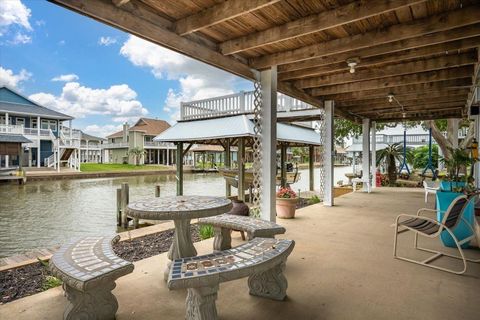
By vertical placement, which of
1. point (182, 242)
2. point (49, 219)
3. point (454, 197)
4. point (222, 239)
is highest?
point (454, 197)

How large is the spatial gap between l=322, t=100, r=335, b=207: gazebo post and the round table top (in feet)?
16.2

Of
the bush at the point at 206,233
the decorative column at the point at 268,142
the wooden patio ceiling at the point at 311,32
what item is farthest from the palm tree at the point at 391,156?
the bush at the point at 206,233

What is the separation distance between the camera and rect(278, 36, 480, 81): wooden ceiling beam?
385cm

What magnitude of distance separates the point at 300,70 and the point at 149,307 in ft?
14.4

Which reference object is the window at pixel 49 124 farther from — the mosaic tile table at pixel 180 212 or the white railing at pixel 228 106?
the mosaic tile table at pixel 180 212

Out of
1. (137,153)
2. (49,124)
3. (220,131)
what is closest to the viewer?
(220,131)

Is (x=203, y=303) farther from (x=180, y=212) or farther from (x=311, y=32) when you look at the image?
(x=311, y=32)

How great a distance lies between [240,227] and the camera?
118 inches

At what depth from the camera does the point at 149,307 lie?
2287mm

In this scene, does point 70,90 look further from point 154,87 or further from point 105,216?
point 105,216

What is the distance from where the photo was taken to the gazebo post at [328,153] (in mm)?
7230

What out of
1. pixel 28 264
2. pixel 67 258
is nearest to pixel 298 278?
pixel 67 258

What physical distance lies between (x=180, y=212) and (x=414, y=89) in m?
6.09

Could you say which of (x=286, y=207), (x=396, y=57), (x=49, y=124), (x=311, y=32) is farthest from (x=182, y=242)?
(x=49, y=124)
